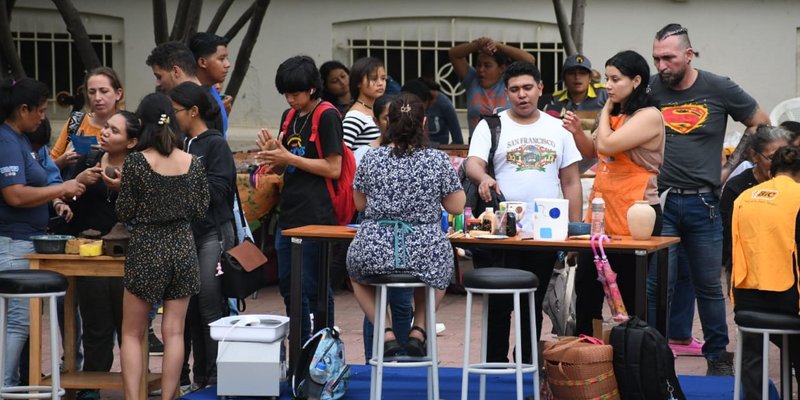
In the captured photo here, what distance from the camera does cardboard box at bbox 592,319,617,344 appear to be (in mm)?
7531

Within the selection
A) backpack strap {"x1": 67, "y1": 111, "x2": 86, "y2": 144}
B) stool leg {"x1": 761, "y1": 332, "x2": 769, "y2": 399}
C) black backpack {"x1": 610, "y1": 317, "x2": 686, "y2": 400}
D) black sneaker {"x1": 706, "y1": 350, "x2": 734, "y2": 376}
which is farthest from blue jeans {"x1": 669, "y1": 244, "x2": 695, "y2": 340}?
backpack strap {"x1": 67, "y1": 111, "x2": 86, "y2": 144}

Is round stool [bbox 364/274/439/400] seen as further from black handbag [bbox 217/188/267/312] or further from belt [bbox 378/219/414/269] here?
black handbag [bbox 217/188/267/312]

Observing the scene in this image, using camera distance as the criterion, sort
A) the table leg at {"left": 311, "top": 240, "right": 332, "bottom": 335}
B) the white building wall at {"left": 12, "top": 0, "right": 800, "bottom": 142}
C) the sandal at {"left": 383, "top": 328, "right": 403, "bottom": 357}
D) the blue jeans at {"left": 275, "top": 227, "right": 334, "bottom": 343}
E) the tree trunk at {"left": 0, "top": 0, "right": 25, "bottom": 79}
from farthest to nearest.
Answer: the white building wall at {"left": 12, "top": 0, "right": 800, "bottom": 142}, the tree trunk at {"left": 0, "top": 0, "right": 25, "bottom": 79}, the blue jeans at {"left": 275, "top": 227, "right": 334, "bottom": 343}, the table leg at {"left": 311, "top": 240, "right": 332, "bottom": 335}, the sandal at {"left": 383, "top": 328, "right": 403, "bottom": 357}

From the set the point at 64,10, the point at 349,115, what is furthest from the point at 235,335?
the point at 64,10

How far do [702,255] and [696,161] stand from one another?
24.0 inches

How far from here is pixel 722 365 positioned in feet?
28.6

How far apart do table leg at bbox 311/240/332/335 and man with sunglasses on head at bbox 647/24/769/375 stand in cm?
203

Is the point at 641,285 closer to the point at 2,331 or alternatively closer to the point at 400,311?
the point at 400,311

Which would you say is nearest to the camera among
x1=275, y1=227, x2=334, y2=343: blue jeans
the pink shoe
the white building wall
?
x1=275, y1=227, x2=334, y2=343: blue jeans

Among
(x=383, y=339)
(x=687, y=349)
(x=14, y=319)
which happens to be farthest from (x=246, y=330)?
(x=687, y=349)

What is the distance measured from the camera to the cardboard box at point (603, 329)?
7.53m

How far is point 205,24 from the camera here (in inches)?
621

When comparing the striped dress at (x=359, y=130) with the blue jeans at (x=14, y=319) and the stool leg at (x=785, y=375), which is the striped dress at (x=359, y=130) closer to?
the blue jeans at (x=14, y=319)

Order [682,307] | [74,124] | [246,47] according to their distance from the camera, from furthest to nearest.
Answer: [246,47] < [682,307] < [74,124]
